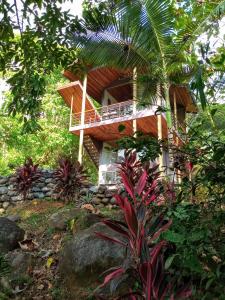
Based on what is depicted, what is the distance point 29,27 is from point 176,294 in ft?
11.6

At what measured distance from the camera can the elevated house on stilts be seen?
13188 mm

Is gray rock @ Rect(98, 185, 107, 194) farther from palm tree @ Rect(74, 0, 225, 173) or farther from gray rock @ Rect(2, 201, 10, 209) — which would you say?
palm tree @ Rect(74, 0, 225, 173)

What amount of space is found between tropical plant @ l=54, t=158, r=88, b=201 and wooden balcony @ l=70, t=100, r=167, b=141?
13.4 feet

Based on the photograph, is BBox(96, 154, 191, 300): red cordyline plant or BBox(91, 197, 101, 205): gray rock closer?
BBox(96, 154, 191, 300): red cordyline plant

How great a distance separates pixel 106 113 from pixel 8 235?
32.4 feet

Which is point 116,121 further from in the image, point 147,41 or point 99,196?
point 147,41

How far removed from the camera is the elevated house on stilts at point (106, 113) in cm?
1319

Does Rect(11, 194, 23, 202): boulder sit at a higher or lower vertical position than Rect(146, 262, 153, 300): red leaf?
higher

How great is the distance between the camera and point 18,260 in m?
4.97

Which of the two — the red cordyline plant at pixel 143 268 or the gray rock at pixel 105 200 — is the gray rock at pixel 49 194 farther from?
the red cordyline plant at pixel 143 268

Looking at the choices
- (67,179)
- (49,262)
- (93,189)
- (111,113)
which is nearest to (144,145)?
(49,262)

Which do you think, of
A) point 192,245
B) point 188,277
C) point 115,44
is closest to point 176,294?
point 192,245

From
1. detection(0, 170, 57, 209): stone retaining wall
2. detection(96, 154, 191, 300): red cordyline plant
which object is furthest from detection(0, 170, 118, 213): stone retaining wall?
detection(96, 154, 191, 300): red cordyline plant

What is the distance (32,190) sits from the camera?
10078 millimetres
